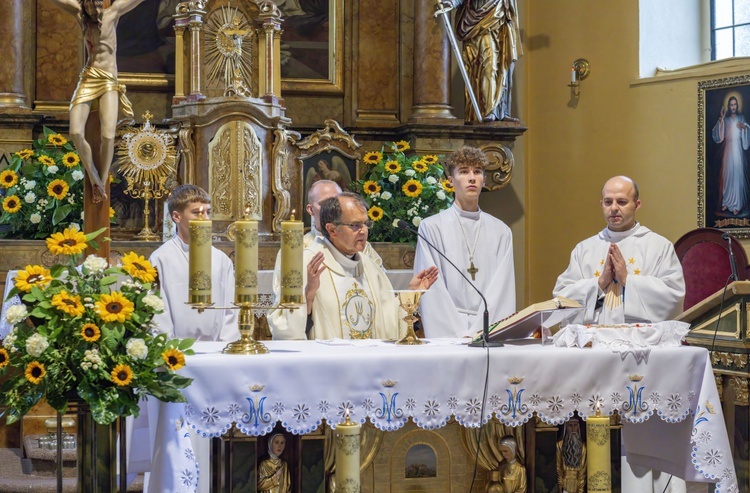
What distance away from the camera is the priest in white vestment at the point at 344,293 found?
5027 millimetres

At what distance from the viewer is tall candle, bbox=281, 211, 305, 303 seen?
422cm

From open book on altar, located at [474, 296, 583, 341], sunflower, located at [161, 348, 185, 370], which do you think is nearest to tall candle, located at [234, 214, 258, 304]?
sunflower, located at [161, 348, 185, 370]

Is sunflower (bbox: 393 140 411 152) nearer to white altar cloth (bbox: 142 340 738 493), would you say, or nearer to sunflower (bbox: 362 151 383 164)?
sunflower (bbox: 362 151 383 164)

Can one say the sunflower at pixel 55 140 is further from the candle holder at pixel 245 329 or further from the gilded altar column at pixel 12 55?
the candle holder at pixel 245 329

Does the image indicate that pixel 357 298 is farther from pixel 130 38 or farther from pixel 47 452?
pixel 130 38

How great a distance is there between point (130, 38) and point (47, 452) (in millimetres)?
4478

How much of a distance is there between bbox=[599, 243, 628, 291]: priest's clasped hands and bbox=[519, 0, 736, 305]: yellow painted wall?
416cm

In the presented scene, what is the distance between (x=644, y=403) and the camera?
4504mm

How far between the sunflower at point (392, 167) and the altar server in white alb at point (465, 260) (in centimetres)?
227

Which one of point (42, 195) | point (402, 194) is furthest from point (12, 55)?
point (402, 194)

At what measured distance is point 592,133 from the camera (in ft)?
33.7

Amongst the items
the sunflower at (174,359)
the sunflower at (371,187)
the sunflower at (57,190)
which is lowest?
the sunflower at (174,359)

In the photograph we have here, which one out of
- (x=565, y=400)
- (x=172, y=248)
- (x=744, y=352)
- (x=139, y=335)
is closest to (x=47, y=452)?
(x=172, y=248)

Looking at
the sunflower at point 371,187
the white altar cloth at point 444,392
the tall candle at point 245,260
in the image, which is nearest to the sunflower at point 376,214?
the sunflower at point 371,187
